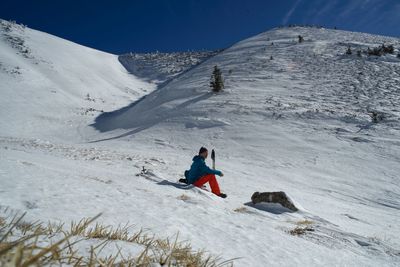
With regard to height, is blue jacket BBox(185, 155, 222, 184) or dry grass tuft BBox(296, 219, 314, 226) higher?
blue jacket BBox(185, 155, 222, 184)

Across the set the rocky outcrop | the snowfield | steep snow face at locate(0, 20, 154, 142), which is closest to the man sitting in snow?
the snowfield

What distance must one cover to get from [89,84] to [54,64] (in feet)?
18.7

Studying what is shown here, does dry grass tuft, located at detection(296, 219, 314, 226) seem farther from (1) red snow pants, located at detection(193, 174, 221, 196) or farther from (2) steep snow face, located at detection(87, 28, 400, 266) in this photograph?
(1) red snow pants, located at detection(193, 174, 221, 196)

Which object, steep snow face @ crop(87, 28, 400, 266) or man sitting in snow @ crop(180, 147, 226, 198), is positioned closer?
steep snow face @ crop(87, 28, 400, 266)

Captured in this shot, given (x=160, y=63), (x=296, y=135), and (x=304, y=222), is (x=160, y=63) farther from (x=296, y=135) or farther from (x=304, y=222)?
(x=304, y=222)

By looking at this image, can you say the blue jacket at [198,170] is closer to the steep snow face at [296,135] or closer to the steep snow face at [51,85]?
the steep snow face at [296,135]

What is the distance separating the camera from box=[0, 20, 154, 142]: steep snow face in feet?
72.5

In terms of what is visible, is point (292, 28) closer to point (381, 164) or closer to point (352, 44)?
point (352, 44)

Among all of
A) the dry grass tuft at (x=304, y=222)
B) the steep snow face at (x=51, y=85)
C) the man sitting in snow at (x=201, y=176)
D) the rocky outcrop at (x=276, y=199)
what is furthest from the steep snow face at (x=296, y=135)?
the steep snow face at (x=51, y=85)

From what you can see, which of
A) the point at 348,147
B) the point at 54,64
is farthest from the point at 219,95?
the point at 54,64

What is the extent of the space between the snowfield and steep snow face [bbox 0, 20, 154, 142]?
23cm

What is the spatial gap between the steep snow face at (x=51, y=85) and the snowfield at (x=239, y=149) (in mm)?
228

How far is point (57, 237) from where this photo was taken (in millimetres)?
1532

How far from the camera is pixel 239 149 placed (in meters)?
12.9
